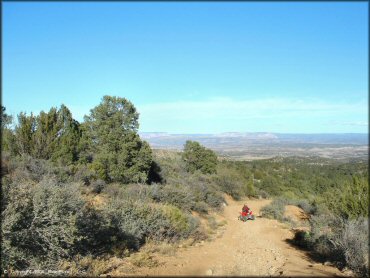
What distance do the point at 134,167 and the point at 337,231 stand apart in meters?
13.8

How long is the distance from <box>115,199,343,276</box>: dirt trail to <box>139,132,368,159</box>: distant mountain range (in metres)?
18.7

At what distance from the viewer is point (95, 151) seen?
23.7 m

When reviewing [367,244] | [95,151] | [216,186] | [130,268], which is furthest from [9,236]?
[216,186]

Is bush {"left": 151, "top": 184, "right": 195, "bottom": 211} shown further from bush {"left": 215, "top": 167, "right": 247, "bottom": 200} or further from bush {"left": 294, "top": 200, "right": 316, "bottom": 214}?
bush {"left": 215, "top": 167, "right": 247, "bottom": 200}

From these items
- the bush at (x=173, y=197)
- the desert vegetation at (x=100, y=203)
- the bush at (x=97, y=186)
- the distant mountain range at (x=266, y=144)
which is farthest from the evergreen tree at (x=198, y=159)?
the bush at (x=97, y=186)

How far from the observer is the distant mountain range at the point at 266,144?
48.5 m

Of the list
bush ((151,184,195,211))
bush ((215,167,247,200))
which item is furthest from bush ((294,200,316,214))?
bush ((151,184,195,211))

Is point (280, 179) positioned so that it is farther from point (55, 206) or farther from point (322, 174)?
point (55, 206)

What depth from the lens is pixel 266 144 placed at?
11038 centimetres

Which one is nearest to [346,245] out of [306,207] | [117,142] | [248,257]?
[248,257]

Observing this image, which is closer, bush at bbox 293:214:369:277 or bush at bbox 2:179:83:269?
bush at bbox 2:179:83:269

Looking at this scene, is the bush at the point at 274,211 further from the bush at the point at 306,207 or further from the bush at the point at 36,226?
the bush at the point at 36,226

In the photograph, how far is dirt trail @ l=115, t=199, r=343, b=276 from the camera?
881cm

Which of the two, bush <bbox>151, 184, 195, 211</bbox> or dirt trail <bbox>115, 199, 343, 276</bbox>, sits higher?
bush <bbox>151, 184, 195, 211</bbox>
